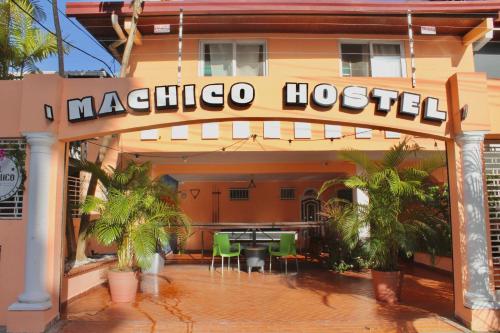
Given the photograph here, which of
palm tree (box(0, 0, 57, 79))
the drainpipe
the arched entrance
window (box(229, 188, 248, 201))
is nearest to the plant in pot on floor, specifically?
the drainpipe

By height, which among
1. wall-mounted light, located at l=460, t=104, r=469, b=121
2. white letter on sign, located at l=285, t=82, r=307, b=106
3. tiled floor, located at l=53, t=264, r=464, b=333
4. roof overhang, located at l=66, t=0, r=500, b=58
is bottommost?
tiled floor, located at l=53, t=264, r=464, b=333

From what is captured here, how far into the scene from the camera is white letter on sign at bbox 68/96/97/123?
6.41 metres

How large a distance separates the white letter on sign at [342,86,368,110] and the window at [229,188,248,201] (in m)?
10.8

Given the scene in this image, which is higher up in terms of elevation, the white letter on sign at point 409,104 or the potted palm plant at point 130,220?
the white letter on sign at point 409,104

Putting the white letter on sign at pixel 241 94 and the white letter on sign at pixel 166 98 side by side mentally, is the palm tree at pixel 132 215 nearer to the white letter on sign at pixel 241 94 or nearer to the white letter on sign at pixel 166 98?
the white letter on sign at pixel 166 98

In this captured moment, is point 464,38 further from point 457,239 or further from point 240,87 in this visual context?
point 240,87

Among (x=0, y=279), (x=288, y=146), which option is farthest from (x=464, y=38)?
(x=0, y=279)

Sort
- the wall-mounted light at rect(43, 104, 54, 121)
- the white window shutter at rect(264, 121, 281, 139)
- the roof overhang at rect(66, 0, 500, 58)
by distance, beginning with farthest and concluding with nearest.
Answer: the white window shutter at rect(264, 121, 281, 139)
the roof overhang at rect(66, 0, 500, 58)
the wall-mounted light at rect(43, 104, 54, 121)

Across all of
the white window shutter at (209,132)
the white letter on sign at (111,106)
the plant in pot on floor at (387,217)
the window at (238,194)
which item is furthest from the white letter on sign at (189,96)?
the window at (238,194)

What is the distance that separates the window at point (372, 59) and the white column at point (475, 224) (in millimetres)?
4635

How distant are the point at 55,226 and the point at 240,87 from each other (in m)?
3.32

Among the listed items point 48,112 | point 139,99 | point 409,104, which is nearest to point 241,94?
point 139,99

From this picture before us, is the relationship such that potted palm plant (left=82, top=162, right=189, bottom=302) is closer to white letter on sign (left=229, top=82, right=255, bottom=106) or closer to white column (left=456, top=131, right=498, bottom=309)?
white letter on sign (left=229, top=82, right=255, bottom=106)

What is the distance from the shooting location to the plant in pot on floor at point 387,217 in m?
7.09
